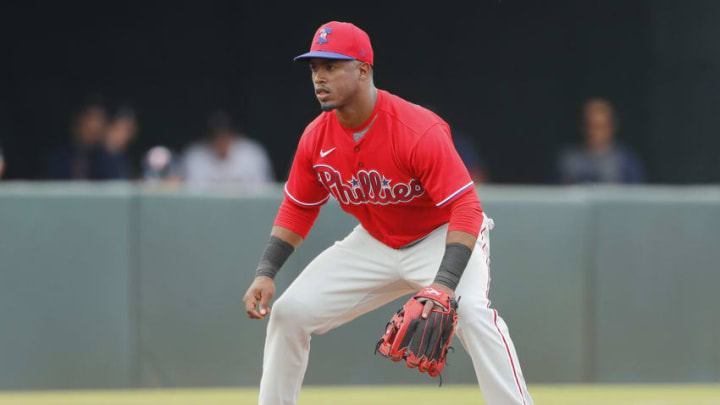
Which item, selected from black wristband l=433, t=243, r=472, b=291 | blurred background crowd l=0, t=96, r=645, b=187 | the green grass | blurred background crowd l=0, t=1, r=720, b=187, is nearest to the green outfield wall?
the green grass

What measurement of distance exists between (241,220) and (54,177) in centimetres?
243

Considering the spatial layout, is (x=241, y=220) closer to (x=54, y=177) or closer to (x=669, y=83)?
(x=54, y=177)

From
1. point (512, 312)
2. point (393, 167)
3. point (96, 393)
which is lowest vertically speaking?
point (96, 393)

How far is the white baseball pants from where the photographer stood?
400 centimetres

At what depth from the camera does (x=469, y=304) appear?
403 cm

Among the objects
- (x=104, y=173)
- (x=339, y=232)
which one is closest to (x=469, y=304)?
(x=339, y=232)

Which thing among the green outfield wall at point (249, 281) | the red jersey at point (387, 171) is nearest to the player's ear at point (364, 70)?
the red jersey at point (387, 171)

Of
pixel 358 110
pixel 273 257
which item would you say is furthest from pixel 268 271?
pixel 358 110

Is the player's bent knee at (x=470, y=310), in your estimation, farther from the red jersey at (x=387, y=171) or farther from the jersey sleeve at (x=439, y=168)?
the jersey sleeve at (x=439, y=168)

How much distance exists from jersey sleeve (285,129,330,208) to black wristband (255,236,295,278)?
0.58ft

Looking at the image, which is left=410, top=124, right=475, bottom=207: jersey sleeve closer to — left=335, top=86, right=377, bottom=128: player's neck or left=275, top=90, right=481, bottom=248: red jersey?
left=275, top=90, right=481, bottom=248: red jersey

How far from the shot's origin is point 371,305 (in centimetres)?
452

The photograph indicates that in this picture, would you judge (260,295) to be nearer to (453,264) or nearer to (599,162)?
(453,264)

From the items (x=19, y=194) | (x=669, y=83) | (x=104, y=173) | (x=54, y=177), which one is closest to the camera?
(x=19, y=194)
